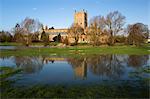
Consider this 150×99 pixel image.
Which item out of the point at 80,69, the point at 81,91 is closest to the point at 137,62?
the point at 80,69

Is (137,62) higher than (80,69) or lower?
higher

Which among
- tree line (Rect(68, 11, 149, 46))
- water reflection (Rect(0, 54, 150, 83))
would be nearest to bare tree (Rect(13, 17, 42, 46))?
tree line (Rect(68, 11, 149, 46))

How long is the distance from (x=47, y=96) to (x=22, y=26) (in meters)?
78.0

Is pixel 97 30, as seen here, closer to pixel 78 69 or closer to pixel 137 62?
pixel 137 62

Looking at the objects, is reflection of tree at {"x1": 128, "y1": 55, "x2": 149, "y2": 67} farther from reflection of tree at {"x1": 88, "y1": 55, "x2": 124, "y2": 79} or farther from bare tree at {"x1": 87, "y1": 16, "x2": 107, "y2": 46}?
bare tree at {"x1": 87, "y1": 16, "x2": 107, "y2": 46}

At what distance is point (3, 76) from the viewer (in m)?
19.4

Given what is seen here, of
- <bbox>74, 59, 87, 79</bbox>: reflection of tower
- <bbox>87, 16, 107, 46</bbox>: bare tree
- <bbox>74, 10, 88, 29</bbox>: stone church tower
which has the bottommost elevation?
<bbox>74, 59, 87, 79</bbox>: reflection of tower

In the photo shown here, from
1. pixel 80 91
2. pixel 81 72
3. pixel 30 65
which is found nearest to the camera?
pixel 80 91

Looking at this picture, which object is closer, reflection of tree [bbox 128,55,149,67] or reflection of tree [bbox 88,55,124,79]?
reflection of tree [bbox 88,55,124,79]

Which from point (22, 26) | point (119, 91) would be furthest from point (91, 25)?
point (119, 91)

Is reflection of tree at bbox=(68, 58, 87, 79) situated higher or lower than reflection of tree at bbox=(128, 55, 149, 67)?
lower

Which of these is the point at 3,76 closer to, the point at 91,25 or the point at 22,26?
the point at 91,25

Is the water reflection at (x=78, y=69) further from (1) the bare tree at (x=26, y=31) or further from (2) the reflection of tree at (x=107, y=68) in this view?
(1) the bare tree at (x=26, y=31)

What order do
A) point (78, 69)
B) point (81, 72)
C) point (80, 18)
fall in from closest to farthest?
point (81, 72)
point (78, 69)
point (80, 18)
